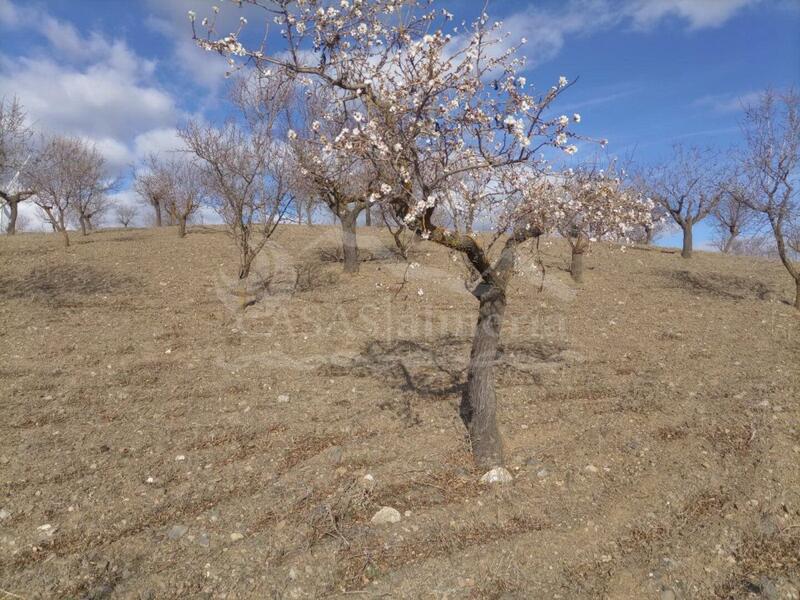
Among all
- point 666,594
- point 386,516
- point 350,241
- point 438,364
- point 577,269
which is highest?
point 350,241

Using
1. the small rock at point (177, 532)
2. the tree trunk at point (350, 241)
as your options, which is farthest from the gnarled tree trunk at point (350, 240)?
the small rock at point (177, 532)

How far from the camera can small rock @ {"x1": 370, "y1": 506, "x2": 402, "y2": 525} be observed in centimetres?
414

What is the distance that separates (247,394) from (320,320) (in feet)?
12.1

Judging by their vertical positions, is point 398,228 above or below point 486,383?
above

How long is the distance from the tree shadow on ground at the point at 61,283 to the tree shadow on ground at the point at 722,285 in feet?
45.5

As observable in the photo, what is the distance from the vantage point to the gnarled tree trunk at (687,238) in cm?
1938

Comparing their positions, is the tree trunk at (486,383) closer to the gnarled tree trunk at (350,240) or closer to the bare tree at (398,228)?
the bare tree at (398,228)

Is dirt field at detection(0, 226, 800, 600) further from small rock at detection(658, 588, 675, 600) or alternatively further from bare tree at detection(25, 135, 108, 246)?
bare tree at detection(25, 135, 108, 246)

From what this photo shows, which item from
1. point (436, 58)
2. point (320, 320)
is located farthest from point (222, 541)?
point (320, 320)

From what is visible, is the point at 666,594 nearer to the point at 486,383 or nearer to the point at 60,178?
the point at 486,383

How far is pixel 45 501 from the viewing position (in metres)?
4.32

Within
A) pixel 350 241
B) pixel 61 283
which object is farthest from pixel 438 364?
pixel 61 283

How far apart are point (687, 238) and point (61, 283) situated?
1961 centimetres

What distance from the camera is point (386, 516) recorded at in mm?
4172
